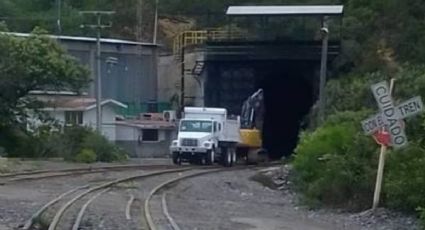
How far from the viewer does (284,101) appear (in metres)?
78.3

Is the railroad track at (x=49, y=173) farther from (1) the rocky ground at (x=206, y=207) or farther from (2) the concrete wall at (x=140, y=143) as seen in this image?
(2) the concrete wall at (x=140, y=143)

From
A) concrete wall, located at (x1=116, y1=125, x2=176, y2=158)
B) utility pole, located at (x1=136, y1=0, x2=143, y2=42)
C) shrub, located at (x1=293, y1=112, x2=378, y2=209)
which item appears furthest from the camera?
utility pole, located at (x1=136, y1=0, x2=143, y2=42)

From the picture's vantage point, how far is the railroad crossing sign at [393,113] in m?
23.5

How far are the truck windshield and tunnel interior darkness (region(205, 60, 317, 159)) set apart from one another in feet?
45.9

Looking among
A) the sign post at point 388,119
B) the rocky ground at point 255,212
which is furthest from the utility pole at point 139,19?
the sign post at point 388,119

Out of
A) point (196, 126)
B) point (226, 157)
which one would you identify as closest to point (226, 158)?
point (226, 157)

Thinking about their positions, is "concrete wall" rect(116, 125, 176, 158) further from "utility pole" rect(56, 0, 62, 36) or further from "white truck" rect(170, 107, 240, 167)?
"white truck" rect(170, 107, 240, 167)

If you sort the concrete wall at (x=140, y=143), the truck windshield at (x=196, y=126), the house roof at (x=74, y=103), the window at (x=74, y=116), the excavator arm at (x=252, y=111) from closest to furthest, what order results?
the truck windshield at (x=196, y=126) → the excavator arm at (x=252, y=111) → the house roof at (x=74, y=103) → the window at (x=74, y=116) → the concrete wall at (x=140, y=143)

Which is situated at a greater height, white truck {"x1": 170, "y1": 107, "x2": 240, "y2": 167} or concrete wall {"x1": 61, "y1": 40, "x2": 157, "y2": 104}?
concrete wall {"x1": 61, "y1": 40, "x2": 157, "y2": 104}

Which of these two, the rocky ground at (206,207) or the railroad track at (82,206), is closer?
the railroad track at (82,206)

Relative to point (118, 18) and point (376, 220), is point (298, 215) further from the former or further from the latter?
point (118, 18)

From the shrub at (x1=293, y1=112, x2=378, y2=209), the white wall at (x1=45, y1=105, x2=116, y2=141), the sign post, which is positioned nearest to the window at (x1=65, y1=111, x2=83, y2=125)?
the white wall at (x1=45, y1=105, x2=116, y2=141)

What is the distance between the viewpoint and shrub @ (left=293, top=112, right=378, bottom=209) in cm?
2730

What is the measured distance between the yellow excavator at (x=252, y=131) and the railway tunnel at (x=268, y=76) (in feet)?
10.2
